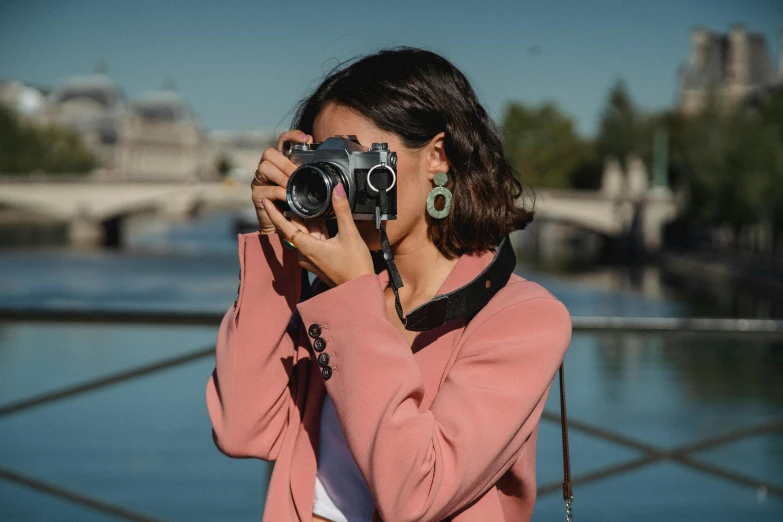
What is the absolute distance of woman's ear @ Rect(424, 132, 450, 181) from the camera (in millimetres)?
1030

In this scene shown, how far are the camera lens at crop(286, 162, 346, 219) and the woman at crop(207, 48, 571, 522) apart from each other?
0.04 ft

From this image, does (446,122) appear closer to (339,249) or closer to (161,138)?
(339,249)

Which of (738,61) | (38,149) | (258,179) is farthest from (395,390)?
(738,61)

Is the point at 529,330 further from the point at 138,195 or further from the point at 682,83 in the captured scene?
the point at 682,83

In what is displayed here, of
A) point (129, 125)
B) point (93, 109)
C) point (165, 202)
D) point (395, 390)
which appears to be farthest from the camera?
point (129, 125)

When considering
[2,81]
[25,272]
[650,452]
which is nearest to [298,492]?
[650,452]

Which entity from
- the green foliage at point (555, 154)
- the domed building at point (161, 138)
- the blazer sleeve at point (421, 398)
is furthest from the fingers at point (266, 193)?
the domed building at point (161, 138)

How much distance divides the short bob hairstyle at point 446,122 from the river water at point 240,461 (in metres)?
0.81

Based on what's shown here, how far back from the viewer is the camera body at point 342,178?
0.95 m

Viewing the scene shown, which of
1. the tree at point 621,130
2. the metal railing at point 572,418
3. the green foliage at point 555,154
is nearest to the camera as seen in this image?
the metal railing at point 572,418

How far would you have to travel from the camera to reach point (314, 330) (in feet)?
3.10

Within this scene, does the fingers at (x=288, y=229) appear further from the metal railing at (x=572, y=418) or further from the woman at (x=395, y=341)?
the metal railing at (x=572, y=418)

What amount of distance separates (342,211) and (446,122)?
0.15 metres

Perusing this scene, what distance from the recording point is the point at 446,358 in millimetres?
1005
